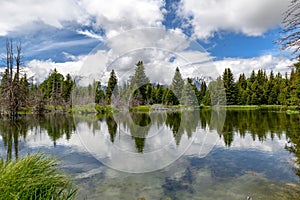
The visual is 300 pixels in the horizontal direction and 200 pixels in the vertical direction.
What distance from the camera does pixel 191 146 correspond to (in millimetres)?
10562

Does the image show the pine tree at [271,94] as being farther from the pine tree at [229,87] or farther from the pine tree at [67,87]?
the pine tree at [67,87]

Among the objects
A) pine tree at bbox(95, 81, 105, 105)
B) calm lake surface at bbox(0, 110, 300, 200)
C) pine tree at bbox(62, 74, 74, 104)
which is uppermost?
pine tree at bbox(62, 74, 74, 104)

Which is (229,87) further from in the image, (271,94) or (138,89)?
(138,89)

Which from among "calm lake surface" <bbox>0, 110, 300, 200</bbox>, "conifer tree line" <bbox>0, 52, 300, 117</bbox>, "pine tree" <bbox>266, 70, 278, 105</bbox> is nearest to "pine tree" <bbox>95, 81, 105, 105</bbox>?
"conifer tree line" <bbox>0, 52, 300, 117</bbox>

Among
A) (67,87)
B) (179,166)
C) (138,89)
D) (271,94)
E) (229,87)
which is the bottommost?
(179,166)

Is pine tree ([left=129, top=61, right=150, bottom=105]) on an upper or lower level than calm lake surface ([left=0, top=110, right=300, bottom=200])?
upper

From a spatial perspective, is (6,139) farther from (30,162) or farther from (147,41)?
(30,162)

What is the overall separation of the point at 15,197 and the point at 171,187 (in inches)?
146

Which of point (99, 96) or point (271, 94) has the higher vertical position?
point (99, 96)

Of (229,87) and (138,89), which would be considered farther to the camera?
(229,87)

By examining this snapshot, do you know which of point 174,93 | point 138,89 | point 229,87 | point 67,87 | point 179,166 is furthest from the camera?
point 229,87

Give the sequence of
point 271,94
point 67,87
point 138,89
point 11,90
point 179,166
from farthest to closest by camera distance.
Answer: point 271,94 < point 67,87 < point 138,89 < point 11,90 < point 179,166

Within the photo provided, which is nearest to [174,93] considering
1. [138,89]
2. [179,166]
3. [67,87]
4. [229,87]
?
[138,89]

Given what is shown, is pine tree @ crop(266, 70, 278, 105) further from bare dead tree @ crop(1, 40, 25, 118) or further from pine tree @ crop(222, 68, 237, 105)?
bare dead tree @ crop(1, 40, 25, 118)
